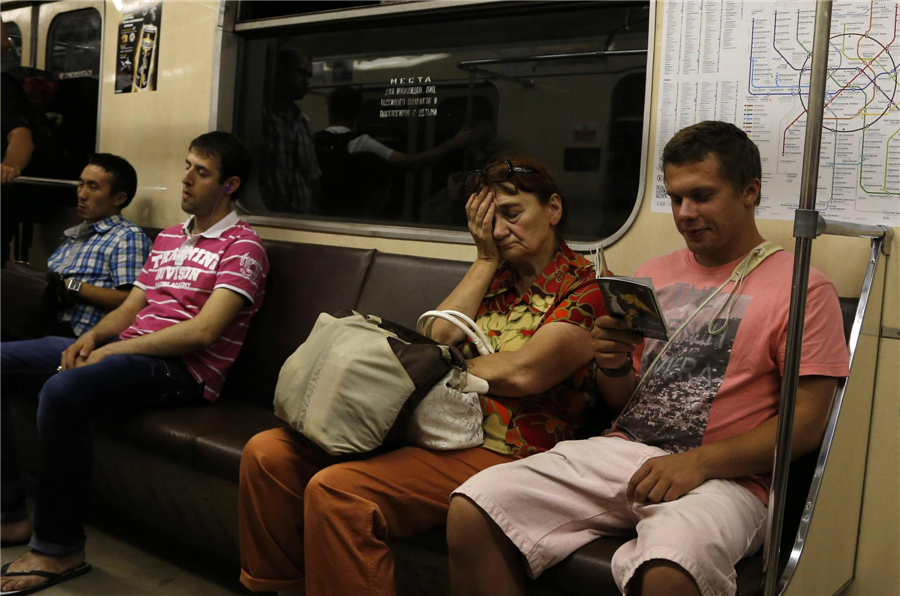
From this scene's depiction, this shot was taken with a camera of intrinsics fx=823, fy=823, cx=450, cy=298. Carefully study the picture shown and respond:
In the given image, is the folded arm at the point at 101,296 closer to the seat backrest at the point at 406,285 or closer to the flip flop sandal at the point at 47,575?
the flip flop sandal at the point at 47,575

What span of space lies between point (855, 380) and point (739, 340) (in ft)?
1.20

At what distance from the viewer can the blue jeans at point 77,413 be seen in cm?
296

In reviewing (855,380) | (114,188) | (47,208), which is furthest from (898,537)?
(47,208)

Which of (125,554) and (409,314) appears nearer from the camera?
(409,314)

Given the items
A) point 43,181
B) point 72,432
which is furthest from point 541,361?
point 43,181

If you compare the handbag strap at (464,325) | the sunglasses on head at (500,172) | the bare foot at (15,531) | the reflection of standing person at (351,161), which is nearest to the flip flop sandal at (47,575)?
the bare foot at (15,531)

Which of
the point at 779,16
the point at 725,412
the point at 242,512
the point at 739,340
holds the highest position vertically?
the point at 779,16

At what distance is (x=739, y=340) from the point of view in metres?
2.13

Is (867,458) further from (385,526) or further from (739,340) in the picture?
(385,526)

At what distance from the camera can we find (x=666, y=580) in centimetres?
171

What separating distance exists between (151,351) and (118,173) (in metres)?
1.48

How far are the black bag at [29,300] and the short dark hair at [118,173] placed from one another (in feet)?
2.00

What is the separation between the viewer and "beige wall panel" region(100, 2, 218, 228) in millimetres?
4398

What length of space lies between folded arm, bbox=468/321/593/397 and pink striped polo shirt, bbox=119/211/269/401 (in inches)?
56.9
